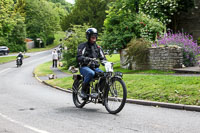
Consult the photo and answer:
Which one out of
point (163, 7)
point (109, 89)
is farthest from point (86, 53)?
point (163, 7)

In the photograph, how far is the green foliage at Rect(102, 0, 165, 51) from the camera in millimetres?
22436

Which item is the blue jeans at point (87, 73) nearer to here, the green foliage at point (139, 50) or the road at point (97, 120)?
the road at point (97, 120)

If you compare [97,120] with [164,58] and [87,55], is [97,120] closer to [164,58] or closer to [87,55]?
[87,55]

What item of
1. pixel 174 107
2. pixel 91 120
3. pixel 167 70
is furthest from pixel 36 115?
pixel 167 70

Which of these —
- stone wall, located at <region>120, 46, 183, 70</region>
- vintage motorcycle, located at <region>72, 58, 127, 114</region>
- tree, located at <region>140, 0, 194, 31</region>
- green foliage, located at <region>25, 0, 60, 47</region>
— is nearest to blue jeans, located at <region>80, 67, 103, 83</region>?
vintage motorcycle, located at <region>72, 58, 127, 114</region>

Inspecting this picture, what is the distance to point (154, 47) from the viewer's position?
18.6 m

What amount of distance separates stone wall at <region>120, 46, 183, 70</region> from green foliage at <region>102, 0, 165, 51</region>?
3007 mm

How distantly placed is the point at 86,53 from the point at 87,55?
0.22 feet

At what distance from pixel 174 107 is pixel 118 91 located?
1923 millimetres

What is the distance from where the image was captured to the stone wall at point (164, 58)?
56.4 ft

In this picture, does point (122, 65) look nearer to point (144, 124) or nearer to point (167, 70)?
point (167, 70)

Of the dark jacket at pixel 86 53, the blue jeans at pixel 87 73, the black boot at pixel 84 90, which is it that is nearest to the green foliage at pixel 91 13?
the dark jacket at pixel 86 53

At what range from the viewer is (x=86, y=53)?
322 inches

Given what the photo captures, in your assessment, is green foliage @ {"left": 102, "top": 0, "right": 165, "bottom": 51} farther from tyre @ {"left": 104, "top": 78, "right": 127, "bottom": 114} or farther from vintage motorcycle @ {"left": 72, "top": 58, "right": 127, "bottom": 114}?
tyre @ {"left": 104, "top": 78, "right": 127, "bottom": 114}
